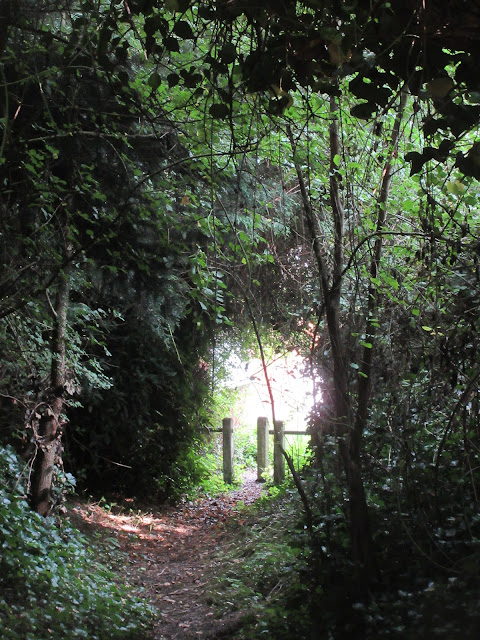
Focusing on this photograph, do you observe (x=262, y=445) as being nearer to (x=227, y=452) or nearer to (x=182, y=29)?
(x=227, y=452)

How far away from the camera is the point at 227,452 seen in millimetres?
10477

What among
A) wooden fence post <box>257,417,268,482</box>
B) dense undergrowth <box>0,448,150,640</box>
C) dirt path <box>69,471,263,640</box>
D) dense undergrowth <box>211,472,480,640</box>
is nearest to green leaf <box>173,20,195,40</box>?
dense undergrowth <box>211,472,480,640</box>

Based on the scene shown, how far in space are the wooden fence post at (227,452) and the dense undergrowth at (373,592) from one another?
17.5ft

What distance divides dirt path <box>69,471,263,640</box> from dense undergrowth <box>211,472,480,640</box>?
261 mm

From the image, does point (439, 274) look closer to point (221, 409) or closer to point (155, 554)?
point (155, 554)

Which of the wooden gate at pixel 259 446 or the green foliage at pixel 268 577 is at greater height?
the wooden gate at pixel 259 446

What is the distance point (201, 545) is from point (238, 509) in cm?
155

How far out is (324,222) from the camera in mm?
5590

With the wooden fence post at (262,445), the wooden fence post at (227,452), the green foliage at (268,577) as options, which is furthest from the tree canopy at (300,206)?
the wooden fence post at (262,445)

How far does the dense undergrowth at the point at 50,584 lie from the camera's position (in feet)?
11.6

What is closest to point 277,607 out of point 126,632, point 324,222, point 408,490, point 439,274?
point 126,632

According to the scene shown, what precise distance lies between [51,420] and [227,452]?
17.0 ft

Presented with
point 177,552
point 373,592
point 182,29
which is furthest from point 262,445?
point 182,29

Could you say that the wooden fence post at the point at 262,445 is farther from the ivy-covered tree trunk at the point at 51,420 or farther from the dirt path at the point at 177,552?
the ivy-covered tree trunk at the point at 51,420
